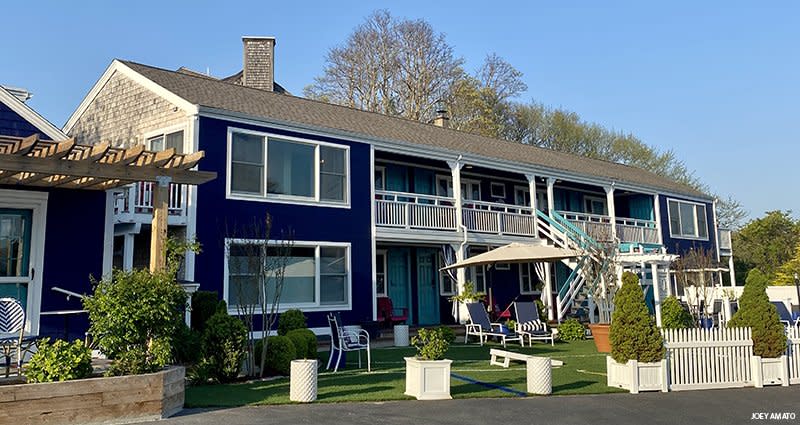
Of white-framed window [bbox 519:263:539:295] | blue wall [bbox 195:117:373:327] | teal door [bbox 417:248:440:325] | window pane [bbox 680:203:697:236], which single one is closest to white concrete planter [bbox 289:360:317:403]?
blue wall [bbox 195:117:373:327]

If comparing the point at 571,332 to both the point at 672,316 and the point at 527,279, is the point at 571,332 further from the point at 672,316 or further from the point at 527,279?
the point at 527,279

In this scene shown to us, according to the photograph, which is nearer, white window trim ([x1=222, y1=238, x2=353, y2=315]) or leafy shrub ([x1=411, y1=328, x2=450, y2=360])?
leafy shrub ([x1=411, y1=328, x2=450, y2=360])

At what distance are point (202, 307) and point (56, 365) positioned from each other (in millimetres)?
4005

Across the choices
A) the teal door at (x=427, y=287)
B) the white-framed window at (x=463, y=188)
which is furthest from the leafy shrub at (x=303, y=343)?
the white-framed window at (x=463, y=188)

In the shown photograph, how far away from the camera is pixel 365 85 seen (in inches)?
1439

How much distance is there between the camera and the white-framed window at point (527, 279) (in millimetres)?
23000

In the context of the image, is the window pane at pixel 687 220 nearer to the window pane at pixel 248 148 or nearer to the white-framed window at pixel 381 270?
the white-framed window at pixel 381 270

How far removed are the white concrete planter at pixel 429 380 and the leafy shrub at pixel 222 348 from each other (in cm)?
274

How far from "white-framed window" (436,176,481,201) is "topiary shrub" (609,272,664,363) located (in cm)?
1119

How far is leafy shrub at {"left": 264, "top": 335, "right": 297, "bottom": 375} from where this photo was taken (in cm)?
1074

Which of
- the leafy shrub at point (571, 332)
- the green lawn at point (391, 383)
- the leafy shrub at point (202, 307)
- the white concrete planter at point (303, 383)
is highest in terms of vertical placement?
the leafy shrub at point (202, 307)

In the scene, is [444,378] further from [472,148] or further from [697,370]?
[472,148]

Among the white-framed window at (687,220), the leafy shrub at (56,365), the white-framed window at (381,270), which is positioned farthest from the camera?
the white-framed window at (687,220)

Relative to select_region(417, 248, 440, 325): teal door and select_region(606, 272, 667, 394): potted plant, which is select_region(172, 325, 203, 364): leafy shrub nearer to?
select_region(606, 272, 667, 394): potted plant
